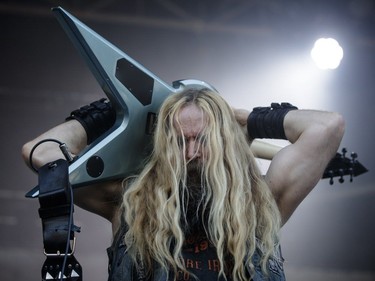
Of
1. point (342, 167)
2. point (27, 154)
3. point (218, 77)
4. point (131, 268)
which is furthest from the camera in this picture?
point (218, 77)

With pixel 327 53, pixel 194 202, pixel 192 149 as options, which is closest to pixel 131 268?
pixel 194 202

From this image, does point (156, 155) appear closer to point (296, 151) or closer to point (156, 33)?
point (296, 151)

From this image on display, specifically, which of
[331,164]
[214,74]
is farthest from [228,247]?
[214,74]

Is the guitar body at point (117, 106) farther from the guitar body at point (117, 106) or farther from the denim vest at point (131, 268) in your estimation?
the denim vest at point (131, 268)

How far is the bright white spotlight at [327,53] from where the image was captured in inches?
147

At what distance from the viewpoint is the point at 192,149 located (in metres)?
1.92

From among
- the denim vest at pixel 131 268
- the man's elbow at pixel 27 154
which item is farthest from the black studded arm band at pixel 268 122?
the man's elbow at pixel 27 154

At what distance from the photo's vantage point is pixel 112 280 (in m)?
1.84

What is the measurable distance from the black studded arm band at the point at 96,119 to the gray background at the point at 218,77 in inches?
64.3

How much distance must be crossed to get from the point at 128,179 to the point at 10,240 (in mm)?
1735

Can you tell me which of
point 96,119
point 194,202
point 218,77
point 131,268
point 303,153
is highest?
point 218,77

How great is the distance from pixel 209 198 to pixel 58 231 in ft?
1.73

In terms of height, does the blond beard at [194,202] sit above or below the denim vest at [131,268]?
above

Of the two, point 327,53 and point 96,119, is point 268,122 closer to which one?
point 96,119
